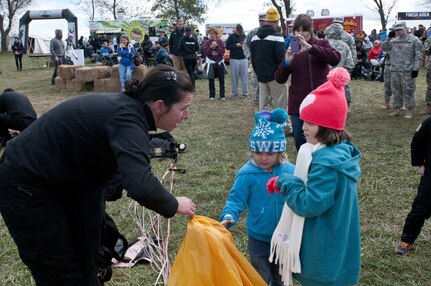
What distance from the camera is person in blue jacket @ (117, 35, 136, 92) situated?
40.6 ft

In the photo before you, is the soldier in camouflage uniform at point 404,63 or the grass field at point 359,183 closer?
the grass field at point 359,183

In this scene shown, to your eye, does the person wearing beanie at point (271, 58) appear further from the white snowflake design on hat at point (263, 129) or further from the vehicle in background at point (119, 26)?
the vehicle in background at point (119, 26)

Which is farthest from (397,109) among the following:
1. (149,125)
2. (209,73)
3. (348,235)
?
(149,125)

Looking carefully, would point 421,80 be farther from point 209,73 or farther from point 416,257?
point 416,257

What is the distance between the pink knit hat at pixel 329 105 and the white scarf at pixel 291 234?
0.42 feet

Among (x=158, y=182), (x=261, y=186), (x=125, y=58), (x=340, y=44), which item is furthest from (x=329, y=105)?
(x=125, y=58)

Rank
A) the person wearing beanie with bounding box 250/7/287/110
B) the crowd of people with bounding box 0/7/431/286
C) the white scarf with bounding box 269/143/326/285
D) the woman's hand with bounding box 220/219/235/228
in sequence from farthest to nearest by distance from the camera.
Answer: the person wearing beanie with bounding box 250/7/287/110, the woman's hand with bounding box 220/219/235/228, the white scarf with bounding box 269/143/326/285, the crowd of people with bounding box 0/7/431/286

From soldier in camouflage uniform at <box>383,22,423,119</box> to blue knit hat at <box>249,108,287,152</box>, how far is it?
21.4 feet

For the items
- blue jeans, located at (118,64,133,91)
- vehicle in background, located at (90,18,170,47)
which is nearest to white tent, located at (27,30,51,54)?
vehicle in background, located at (90,18,170,47)

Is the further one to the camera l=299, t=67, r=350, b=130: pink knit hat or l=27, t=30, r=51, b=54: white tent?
l=27, t=30, r=51, b=54: white tent

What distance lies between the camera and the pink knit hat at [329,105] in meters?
2.23

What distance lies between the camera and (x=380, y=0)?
37.8 meters

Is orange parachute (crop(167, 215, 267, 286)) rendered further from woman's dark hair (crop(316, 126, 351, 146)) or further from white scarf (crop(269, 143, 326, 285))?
woman's dark hair (crop(316, 126, 351, 146))

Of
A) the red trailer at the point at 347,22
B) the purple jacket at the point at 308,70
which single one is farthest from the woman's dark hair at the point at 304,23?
the red trailer at the point at 347,22
